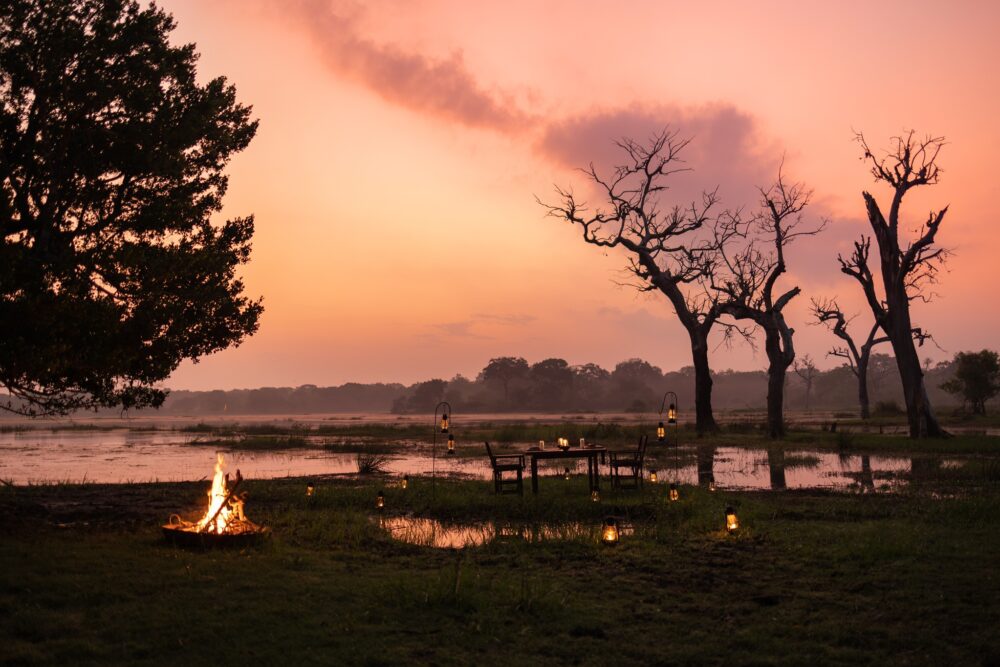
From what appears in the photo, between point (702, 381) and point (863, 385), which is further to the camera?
point (863, 385)

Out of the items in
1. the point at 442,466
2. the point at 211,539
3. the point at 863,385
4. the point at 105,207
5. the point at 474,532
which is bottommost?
the point at 442,466

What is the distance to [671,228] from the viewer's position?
41.7m

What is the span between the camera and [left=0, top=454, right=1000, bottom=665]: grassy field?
6727 mm

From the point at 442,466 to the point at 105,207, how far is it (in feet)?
50.6

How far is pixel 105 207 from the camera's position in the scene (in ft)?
48.9

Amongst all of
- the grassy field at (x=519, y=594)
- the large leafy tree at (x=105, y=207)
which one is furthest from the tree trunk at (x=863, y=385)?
the large leafy tree at (x=105, y=207)

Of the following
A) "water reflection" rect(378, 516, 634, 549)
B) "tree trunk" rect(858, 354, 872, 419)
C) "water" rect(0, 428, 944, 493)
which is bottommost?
"water" rect(0, 428, 944, 493)

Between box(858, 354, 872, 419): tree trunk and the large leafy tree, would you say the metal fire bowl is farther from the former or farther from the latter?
box(858, 354, 872, 419): tree trunk

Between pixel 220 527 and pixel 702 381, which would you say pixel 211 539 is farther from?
pixel 702 381

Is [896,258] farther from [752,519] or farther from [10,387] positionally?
[10,387]

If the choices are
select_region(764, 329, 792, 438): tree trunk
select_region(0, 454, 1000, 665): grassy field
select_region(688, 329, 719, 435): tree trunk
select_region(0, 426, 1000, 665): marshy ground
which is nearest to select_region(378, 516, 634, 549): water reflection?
select_region(0, 426, 1000, 665): marshy ground

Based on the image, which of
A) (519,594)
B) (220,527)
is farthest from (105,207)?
(519,594)

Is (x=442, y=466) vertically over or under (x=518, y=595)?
under

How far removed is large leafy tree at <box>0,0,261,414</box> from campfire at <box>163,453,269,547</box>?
3.06m
